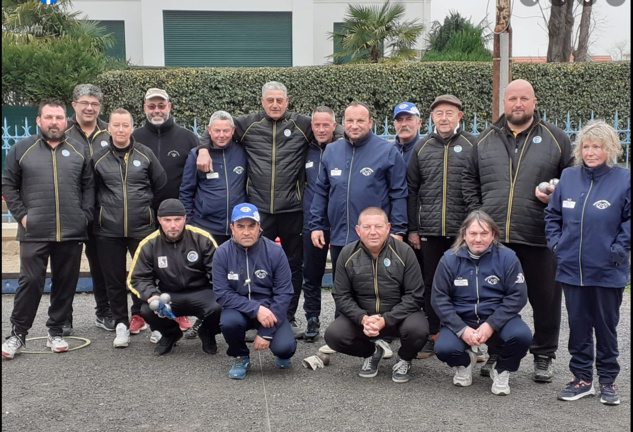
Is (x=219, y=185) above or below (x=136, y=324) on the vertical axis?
above

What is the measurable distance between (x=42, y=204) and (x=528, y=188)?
152 inches

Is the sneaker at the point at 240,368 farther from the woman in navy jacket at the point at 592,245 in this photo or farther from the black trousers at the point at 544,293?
the woman in navy jacket at the point at 592,245

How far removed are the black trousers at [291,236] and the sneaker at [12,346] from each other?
88.6 inches

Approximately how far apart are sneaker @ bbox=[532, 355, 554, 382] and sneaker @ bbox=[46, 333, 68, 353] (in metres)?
3.83

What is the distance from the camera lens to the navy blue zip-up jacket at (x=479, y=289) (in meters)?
5.14

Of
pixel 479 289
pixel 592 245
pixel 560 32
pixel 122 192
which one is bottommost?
pixel 479 289

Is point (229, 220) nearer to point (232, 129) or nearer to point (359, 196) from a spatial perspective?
point (232, 129)

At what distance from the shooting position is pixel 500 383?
199 inches

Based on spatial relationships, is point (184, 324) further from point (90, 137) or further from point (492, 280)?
point (492, 280)

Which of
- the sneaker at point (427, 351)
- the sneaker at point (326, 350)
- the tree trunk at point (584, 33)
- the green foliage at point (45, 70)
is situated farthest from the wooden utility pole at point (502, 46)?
the tree trunk at point (584, 33)

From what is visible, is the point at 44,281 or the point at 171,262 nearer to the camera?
the point at 171,262

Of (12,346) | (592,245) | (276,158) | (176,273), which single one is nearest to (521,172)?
(592,245)

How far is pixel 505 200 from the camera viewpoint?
5.30 metres

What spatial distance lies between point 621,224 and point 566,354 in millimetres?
1709
